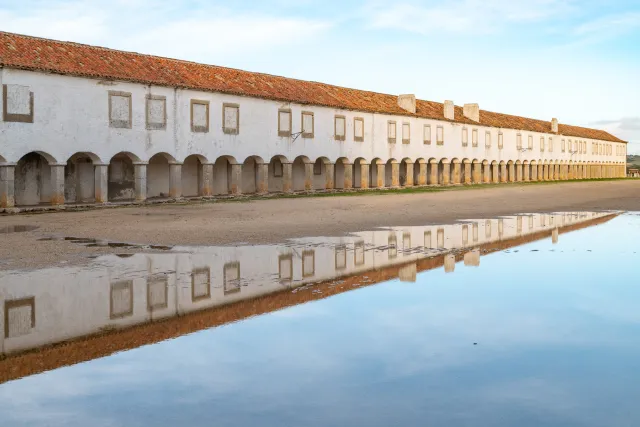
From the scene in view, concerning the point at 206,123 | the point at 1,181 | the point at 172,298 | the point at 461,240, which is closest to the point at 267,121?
the point at 206,123

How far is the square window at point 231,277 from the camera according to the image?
25.5 feet

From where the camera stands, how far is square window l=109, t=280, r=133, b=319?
6.59 metres

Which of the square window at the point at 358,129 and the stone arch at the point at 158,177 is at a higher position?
the square window at the point at 358,129

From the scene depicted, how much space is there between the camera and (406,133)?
144ft

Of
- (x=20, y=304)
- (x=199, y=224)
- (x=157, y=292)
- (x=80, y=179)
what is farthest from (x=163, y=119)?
(x=20, y=304)

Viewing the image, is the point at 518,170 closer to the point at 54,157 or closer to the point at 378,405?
the point at 54,157

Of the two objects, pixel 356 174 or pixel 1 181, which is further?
pixel 356 174

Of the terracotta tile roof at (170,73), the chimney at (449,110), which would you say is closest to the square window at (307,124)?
the terracotta tile roof at (170,73)

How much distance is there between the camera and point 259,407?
155 inches

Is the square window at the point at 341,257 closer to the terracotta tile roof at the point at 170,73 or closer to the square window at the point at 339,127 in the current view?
the terracotta tile roof at the point at 170,73

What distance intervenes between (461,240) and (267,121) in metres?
Result: 21.9

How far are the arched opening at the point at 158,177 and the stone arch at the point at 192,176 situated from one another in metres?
1.25

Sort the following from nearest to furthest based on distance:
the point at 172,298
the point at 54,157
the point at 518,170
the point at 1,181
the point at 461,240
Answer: the point at 172,298 → the point at 461,240 → the point at 1,181 → the point at 54,157 → the point at 518,170

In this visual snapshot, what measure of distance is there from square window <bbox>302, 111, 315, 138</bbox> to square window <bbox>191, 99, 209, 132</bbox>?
689cm
